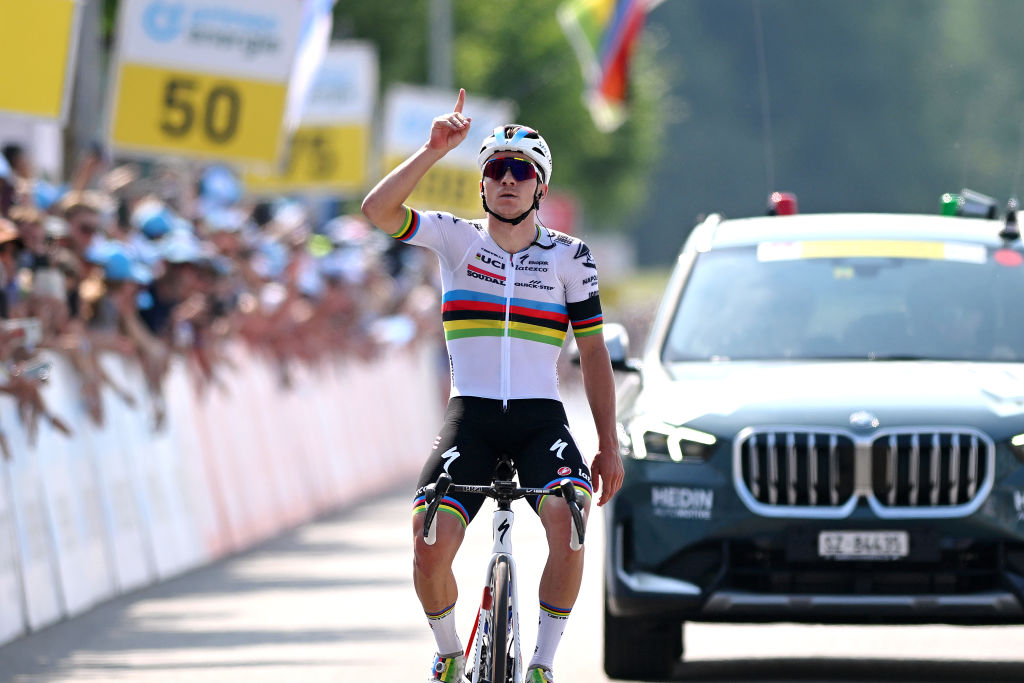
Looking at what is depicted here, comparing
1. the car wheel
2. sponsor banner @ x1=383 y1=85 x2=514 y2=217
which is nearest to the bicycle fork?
the car wheel

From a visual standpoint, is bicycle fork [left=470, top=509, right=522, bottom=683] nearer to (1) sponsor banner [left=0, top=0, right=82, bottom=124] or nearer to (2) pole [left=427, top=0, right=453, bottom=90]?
(1) sponsor banner [left=0, top=0, right=82, bottom=124]

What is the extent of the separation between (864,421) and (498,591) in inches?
99.1

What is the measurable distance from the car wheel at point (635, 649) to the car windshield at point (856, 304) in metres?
1.27

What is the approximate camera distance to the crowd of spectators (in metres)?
13.8

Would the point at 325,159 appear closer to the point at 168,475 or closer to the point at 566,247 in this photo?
the point at 168,475

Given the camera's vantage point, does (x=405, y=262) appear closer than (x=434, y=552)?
No

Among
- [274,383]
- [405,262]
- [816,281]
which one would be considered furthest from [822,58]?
[816,281]

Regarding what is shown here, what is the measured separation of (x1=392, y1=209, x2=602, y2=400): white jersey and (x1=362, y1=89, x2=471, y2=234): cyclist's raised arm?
123mm

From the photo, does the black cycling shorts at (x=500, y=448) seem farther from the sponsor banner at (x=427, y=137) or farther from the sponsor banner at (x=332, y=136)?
the sponsor banner at (x=427, y=137)

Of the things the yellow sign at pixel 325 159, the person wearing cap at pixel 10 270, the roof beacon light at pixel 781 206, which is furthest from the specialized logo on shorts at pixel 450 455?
the yellow sign at pixel 325 159

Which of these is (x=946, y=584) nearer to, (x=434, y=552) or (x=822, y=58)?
(x=434, y=552)

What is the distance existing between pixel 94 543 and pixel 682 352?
434 cm

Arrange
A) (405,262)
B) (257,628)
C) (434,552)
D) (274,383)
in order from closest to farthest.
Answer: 1. (434,552)
2. (257,628)
3. (274,383)
4. (405,262)

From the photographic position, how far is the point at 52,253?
1437 centimetres
